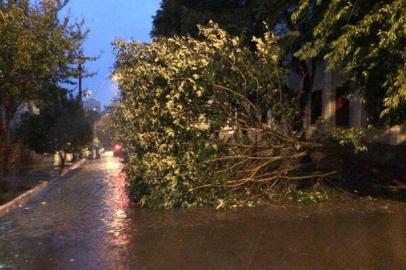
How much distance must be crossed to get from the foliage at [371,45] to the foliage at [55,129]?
17271 mm

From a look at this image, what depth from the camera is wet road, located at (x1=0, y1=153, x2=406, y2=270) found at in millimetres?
8047

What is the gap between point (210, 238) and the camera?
956 cm

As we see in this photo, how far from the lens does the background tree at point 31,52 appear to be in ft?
49.5

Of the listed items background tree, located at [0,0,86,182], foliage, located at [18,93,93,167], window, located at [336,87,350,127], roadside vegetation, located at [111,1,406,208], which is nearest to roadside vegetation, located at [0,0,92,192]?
background tree, located at [0,0,86,182]

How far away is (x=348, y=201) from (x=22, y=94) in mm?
9260

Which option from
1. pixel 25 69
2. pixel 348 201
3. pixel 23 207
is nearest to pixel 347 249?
pixel 348 201

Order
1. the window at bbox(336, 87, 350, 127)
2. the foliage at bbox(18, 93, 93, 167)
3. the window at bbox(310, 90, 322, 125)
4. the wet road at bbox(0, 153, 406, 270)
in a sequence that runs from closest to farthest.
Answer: the wet road at bbox(0, 153, 406, 270) < the window at bbox(336, 87, 350, 127) < the window at bbox(310, 90, 322, 125) < the foliage at bbox(18, 93, 93, 167)

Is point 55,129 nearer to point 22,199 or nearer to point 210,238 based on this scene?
point 22,199

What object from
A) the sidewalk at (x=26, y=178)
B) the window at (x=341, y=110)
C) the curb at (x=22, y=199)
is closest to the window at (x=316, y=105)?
the window at (x=341, y=110)

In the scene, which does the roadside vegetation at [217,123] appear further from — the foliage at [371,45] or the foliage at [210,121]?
the foliage at [371,45]

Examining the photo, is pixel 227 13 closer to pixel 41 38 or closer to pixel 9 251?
pixel 41 38

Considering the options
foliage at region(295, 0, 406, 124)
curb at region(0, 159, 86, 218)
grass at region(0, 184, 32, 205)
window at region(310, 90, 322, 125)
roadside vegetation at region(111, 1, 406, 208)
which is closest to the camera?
foliage at region(295, 0, 406, 124)

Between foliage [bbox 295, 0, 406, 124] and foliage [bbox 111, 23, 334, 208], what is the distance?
1983mm

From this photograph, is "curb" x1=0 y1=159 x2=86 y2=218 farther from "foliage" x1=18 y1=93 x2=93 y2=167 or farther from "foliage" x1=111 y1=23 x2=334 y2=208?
"foliage" x1=18 y1=93 x2=93 y2=167
